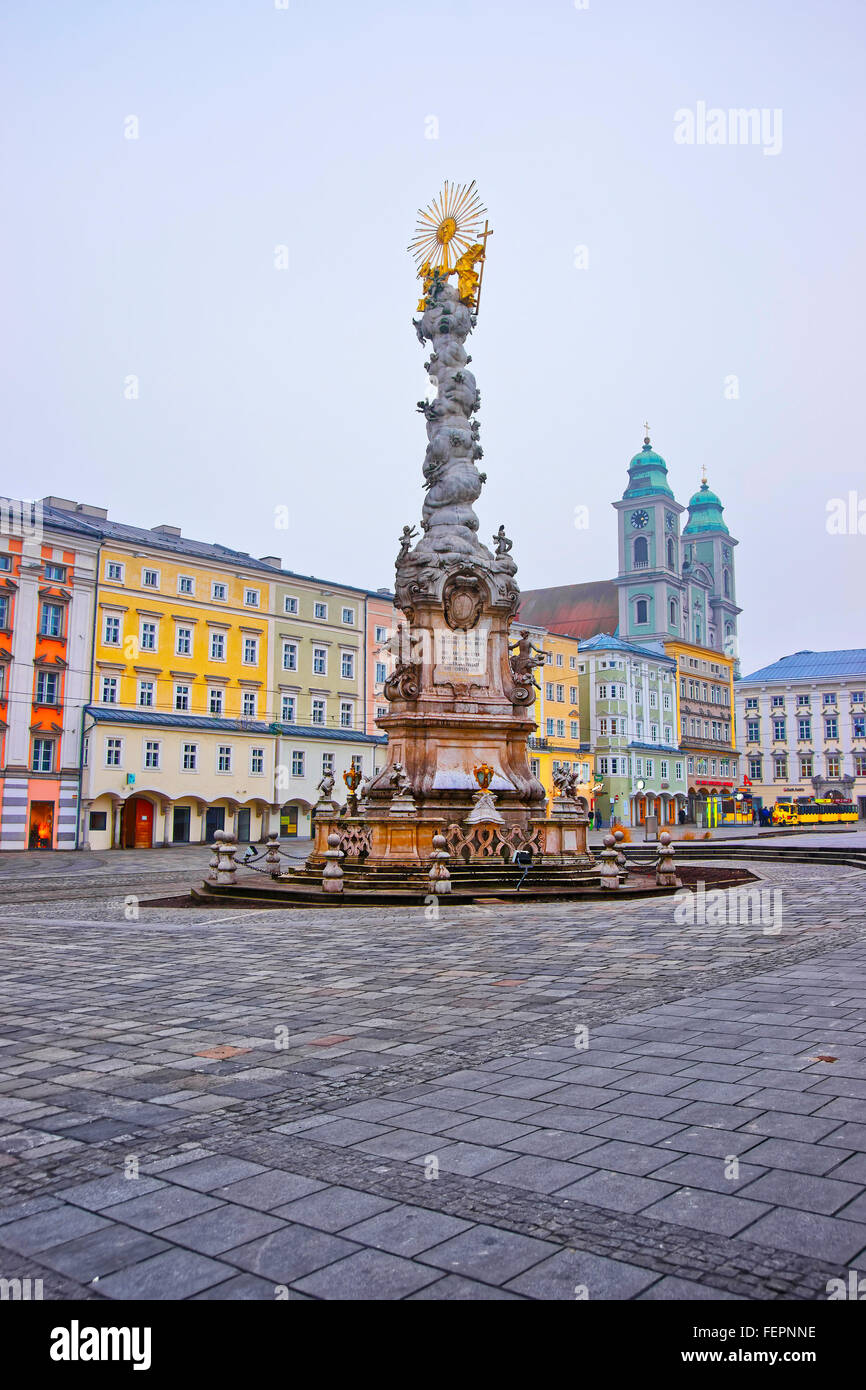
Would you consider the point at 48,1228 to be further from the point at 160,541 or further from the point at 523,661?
the point at 160,541

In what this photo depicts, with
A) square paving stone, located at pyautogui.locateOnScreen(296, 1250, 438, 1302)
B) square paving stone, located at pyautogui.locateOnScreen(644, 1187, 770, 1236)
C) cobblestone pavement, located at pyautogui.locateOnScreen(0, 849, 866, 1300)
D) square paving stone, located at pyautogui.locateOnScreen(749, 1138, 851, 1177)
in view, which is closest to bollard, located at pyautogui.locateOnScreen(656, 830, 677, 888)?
cobblestone pavement, located at pyautogui.locateOnScreen(0, 849, 866, 1300)

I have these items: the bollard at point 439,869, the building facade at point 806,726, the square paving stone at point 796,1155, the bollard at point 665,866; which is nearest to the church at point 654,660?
the building facade at point 806,726

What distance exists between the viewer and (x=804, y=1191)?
4266 millimetres

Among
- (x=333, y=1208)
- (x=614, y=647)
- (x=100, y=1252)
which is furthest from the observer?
(x=614, y=647)

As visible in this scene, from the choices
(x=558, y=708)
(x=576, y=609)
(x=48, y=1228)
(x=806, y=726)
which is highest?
(x=576, y=609)

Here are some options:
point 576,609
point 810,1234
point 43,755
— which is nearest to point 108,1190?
point 810,1234

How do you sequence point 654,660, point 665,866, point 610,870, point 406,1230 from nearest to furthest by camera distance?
point 406,1230 < point 610,870 < point 665,866 < point 654,660

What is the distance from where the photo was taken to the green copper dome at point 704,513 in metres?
119

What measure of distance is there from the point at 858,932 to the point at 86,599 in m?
41.0

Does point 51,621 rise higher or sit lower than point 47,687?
higher

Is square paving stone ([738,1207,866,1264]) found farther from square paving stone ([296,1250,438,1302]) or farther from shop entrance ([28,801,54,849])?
shop entrance ([28,801,54,849])

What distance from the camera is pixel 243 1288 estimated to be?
138 inches

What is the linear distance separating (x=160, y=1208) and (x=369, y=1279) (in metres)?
1.15

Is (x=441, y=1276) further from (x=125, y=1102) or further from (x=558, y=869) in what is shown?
(x=558, y=869)
